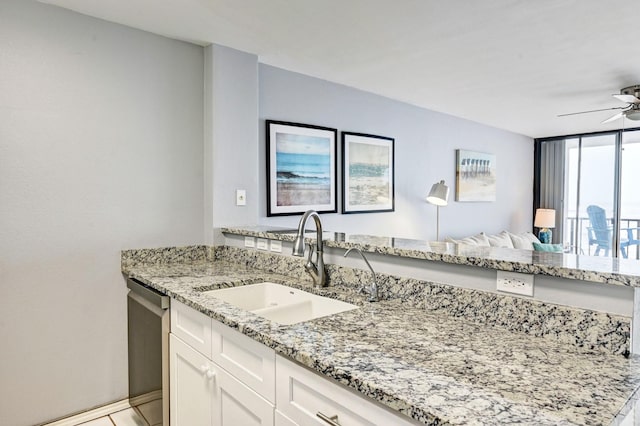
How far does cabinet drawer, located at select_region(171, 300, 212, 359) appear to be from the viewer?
1607 mm

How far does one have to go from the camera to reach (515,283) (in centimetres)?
126

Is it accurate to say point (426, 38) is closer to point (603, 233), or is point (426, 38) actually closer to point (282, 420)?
point (282, 420)

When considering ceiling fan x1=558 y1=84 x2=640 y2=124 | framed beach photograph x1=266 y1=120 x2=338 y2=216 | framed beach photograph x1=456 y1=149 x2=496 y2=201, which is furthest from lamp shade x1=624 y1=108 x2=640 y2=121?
framed beach photograph x1=266 y1=120 x2=338 y2=216

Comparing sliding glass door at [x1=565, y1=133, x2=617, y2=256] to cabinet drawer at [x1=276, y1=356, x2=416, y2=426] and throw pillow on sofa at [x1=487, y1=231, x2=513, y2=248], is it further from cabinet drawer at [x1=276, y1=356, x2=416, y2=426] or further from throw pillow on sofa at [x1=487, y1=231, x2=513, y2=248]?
cabinet drawer at [x1=276, y1=356, x2=416, y2=426]

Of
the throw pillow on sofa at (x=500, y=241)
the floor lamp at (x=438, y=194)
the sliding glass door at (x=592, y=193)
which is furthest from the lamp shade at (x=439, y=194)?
the sliding glass door at (x=592, y=193)

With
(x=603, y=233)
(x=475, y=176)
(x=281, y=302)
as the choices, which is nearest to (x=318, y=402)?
(x=281, y=302)

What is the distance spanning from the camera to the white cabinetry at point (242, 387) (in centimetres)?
98

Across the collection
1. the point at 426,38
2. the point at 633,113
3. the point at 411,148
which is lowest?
the point at 411,148

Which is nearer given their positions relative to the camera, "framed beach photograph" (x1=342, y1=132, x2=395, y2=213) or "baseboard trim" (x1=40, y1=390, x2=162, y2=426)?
"baseboard trim" (x1=40, y1=390, x2=162, y2=426)

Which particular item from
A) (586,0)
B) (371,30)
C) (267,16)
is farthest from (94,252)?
(586,0)

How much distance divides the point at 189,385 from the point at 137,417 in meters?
0.90

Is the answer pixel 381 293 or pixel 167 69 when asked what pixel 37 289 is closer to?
pixel 167 69

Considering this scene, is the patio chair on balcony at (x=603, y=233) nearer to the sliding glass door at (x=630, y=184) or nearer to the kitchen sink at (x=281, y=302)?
the sliding glass door at (x=630, y=184)

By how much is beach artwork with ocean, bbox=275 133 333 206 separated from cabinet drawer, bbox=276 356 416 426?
212 cm
